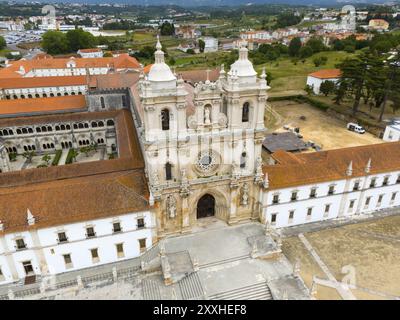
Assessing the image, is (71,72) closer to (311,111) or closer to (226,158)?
(311,111)

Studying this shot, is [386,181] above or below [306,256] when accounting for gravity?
above

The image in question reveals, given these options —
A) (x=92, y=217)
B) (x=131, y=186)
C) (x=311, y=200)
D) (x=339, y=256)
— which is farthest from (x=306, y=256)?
(x=92, y=217)

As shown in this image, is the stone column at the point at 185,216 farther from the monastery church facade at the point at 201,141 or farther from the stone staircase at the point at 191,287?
the stone staircase at the point at 191,287

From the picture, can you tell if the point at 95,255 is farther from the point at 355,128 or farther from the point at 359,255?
the point at 355,128

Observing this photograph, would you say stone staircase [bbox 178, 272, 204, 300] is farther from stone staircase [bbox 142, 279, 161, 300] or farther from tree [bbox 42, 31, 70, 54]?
tree [bbox 42, 31, 70, 54]

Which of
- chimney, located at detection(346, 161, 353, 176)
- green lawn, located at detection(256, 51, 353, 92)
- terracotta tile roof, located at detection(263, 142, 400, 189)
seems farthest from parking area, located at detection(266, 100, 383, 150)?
chimney, located at detection(346, 161, 353, 176)

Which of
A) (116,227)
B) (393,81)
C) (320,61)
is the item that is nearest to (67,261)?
(116,227)

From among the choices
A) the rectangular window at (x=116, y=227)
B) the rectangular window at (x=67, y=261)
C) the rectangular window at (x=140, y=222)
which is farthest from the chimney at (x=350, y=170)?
the rectangular window at (x=67, y=261)
